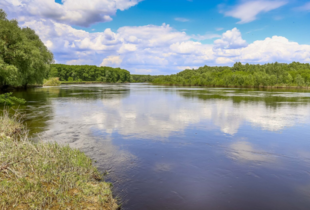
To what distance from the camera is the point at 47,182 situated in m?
8.50

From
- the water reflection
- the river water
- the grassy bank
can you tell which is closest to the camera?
the grassy bank

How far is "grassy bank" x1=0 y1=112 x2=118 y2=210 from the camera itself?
744cm

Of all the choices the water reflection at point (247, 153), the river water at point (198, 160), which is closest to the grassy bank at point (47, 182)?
the river water at point (198, 160)

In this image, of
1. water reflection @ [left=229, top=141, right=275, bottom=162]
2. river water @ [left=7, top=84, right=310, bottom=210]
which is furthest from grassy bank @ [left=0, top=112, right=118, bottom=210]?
water reflection @ [left=229, top=141, right=275, bottom=162]

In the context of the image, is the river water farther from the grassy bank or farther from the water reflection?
the grassy bank

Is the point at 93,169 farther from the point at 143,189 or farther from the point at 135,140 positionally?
the point at 135,140

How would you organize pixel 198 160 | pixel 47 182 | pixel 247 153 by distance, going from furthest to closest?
pixel 247 153 < pixel 198 160 < pixel 47 182

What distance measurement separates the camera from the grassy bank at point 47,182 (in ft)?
24.4

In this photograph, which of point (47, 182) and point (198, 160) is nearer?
→ point (47, 182)

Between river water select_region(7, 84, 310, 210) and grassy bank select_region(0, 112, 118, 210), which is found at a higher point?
grassy bank select_region(0, 112, 118, 210)

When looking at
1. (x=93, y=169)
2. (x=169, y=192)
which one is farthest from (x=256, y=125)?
(x=93, y=169)

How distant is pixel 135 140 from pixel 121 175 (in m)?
6.30

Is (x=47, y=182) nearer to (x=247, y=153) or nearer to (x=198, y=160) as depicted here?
(x=198, y=160)

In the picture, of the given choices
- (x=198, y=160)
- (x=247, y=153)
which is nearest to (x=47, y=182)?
(x=198, y=160)
